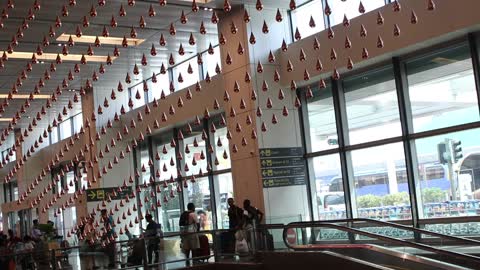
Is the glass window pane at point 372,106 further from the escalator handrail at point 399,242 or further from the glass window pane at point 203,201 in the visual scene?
the glass window pane at point 203,201

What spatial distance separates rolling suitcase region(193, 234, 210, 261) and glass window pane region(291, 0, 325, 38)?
5.32 meters

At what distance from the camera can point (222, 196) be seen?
18344mm

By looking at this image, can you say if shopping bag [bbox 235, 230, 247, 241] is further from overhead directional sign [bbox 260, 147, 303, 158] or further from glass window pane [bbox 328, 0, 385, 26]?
glass window pane [bbox 328, 0, 385, 26]

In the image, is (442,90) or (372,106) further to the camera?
(372,106)

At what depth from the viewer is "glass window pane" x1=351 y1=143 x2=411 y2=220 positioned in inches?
515

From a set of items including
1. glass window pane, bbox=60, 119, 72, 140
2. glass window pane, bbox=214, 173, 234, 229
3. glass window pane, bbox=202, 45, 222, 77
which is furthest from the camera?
glass window pane, bbox=60, 119, 72, 140

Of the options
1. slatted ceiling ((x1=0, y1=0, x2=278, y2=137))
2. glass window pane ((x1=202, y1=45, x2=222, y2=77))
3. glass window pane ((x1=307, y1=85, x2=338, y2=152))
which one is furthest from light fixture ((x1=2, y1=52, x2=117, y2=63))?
glass window pane ((x1=307, y1=85, x2=338, y2=152))

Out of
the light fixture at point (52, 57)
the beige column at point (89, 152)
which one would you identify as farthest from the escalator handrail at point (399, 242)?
the beige column at point (89, 152)

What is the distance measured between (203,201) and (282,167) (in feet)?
Answer: 17.1

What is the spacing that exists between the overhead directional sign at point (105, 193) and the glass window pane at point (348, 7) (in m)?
9.73

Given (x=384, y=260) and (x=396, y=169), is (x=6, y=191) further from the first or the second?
(x=384, y=260)

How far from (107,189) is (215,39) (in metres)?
6.84

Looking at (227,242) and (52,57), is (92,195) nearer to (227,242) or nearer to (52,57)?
(52,57)

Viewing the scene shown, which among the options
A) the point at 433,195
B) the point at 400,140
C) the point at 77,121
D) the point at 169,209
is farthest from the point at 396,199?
the point at 77,121
